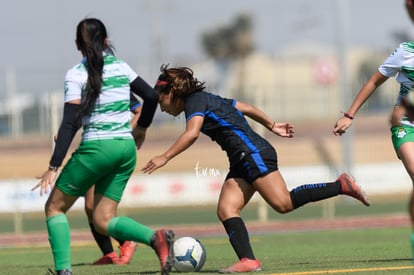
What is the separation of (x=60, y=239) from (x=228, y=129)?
2.09m

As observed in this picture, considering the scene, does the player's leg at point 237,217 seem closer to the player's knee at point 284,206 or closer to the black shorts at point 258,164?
the black shorts at point 258,164

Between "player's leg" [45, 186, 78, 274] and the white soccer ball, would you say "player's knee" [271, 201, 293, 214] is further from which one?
"player's leg" [45, 186, 78, 274]

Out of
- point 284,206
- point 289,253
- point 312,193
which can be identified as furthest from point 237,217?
point 289,253

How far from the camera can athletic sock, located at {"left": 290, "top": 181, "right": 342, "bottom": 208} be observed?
1013cm

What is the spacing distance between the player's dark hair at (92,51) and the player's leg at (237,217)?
74.7 inches

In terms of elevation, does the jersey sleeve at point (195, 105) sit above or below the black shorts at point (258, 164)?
above

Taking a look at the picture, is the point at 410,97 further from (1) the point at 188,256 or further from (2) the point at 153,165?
(2) the point at 153,165

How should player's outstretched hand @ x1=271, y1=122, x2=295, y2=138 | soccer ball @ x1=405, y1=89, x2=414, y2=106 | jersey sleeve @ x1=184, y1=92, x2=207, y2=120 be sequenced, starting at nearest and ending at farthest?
soccer ball @ x1=405, y1=89, x2=414, y2=106 < jersey sleeve @ x1=184, y1=92, x2=207, y2=120 < player's outstretched hand @ x1=271, y1=122, x2=295, y2=138

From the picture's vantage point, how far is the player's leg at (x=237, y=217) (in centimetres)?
1014

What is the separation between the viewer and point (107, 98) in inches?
354

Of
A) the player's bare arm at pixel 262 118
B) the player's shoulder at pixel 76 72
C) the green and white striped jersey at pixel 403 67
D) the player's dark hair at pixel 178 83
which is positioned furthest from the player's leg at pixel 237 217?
the player's shoulder at pixel 76 72

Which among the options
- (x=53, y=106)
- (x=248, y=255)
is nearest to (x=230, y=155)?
(x=248, y=255)

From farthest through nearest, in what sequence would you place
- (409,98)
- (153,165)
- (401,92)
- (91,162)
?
1. (401,92)
2. (153,165)
3. (91,162)
4. (409,98)

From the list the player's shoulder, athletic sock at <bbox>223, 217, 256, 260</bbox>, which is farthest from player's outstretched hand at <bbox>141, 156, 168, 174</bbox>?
athletic sock at <bbox>223, 217, 256, 260</bbox>
